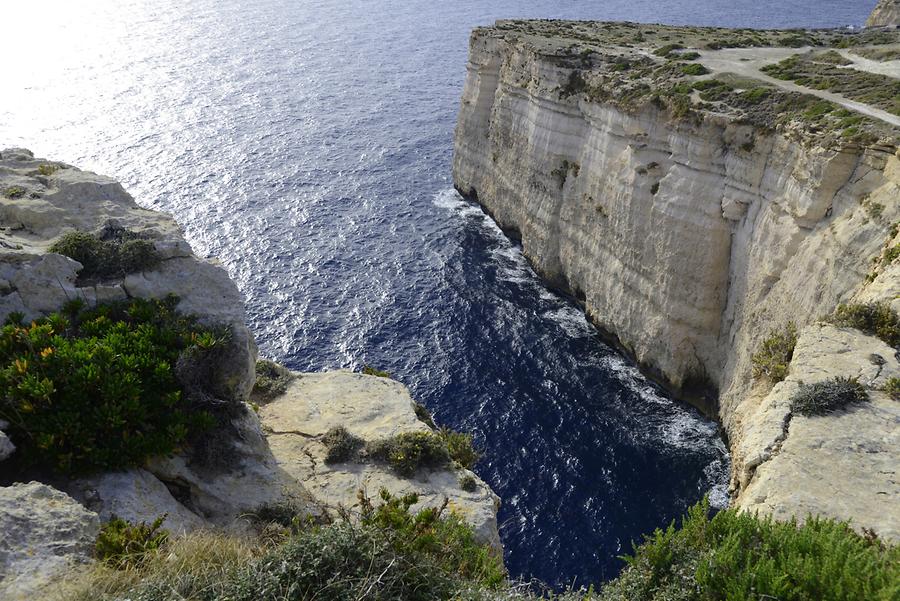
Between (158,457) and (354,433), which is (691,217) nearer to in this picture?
(354,433)

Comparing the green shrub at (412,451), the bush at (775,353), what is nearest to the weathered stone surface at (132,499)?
the green shrub at (412,451)

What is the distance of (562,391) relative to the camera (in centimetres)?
4191

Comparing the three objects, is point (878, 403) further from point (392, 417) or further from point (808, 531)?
point (392, 417)

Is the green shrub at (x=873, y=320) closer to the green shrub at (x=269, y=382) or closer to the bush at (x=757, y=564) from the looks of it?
the bush at (x=757, y=564)

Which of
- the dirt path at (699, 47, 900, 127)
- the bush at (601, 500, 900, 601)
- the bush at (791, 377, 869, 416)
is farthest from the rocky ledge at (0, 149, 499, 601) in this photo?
the dirt path at (699, 47, 900, 127)

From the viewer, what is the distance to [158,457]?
1739 cm

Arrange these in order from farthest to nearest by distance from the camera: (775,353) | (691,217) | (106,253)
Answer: (691,217), (775,353), (106,253)

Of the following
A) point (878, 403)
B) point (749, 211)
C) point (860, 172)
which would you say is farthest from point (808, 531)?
point (749, 211)

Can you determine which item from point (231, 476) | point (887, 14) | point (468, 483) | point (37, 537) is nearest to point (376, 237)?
point (468, 483)

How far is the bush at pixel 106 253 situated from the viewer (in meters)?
20.2

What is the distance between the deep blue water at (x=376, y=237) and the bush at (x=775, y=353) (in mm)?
8197

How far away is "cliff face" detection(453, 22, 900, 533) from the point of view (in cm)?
2866

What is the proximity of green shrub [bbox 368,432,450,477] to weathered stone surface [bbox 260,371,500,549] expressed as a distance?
1.15 feet

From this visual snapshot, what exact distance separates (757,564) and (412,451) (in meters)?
13.9
